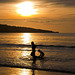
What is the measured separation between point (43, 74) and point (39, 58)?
969 cm

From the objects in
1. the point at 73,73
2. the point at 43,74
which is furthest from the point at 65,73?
the point at 43,74

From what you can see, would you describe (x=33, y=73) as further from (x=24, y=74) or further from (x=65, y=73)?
(x=65, y=73)

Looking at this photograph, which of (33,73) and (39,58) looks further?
(39,58)

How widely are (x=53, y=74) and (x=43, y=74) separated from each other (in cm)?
60

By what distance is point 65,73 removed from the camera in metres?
13.6

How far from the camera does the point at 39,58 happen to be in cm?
2288

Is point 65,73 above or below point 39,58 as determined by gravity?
below

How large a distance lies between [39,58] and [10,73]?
9662mm

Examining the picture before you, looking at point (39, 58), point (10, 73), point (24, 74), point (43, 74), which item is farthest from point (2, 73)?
point (39, 58)

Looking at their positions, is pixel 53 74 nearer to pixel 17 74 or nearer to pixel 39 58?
pixel 17 74

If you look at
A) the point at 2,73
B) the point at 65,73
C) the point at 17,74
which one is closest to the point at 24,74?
the point at 17,74

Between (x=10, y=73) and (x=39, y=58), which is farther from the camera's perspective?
(x=39, y=58)

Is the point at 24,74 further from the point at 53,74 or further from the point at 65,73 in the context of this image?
the point at 65,73

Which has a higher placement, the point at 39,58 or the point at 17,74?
the point at 39,58
